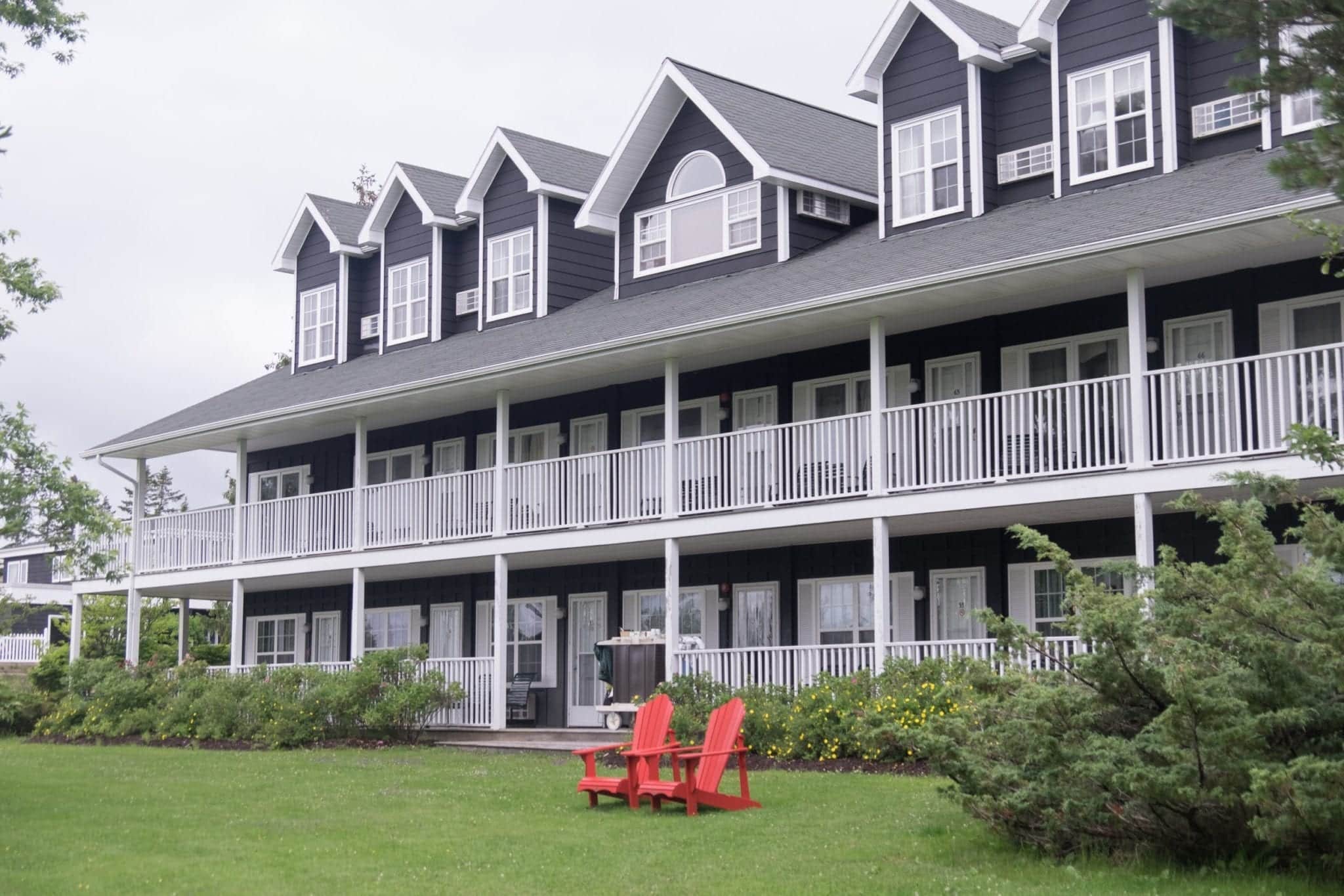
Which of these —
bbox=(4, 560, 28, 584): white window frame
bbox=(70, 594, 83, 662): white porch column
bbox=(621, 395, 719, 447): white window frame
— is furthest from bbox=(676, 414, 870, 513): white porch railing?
bbox=(4, 560, 28, 584): white window frame

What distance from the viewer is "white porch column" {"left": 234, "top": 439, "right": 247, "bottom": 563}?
28.8m

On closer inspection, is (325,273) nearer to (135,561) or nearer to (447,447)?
(447,447)

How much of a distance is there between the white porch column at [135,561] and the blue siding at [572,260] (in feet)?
29.2

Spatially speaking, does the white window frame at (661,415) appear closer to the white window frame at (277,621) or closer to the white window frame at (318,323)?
the white window frame at (318,323)

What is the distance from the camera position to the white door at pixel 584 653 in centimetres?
2602

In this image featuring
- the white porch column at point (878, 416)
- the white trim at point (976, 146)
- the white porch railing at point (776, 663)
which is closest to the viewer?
the white porch column at point (878, 416)

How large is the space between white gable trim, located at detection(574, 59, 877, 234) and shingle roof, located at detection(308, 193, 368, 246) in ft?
23.6

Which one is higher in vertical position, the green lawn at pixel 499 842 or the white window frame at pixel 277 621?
the white window frame at pixel 277 621

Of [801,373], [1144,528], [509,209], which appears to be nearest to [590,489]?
[801,373]

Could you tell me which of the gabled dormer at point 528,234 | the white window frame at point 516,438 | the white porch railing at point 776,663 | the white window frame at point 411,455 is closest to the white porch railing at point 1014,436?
the white porch railing at point 776,663

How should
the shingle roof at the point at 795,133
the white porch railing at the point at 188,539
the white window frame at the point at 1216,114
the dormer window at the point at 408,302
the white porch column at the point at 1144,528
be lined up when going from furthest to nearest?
the dormer window at the point at 408,302
the white porch railing at the point at 188,539
the shingle roof at the point at 795,133
the white window frame at the point at 1216,114
the white porch column at the point at 1144,528

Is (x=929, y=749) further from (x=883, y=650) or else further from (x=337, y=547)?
(x=337, y=547)

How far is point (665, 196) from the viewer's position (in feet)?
85.2

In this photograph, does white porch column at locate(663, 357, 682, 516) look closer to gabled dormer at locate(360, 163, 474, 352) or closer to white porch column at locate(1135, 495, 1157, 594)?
white porch column at locate(1135, 495, 1157, 594)
